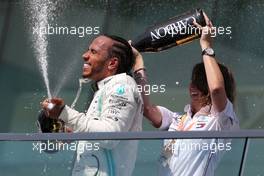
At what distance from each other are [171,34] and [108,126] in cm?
59

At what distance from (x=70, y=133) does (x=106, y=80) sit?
0.72ft

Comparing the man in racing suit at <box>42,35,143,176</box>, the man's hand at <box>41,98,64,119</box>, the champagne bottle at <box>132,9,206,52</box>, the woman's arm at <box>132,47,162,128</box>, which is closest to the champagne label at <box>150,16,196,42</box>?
the champagne bottle at <box>132,9,206,52</box>

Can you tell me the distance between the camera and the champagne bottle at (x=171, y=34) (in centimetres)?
383

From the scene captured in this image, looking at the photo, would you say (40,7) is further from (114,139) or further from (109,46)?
(114,139)

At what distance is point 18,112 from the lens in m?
4.53

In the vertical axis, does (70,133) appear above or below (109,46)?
below

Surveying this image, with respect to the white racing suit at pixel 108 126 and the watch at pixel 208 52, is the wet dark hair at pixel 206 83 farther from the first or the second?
the white racing suit at pixel 108 126

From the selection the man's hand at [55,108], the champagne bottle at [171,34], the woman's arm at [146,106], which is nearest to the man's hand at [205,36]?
the champagne bottle at [171,34]

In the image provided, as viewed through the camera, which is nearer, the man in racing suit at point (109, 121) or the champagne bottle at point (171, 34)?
the man in racing suit at point (109, 121)

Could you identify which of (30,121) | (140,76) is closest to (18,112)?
(30,121)

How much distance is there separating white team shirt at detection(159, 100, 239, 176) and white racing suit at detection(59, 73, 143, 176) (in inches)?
4.4

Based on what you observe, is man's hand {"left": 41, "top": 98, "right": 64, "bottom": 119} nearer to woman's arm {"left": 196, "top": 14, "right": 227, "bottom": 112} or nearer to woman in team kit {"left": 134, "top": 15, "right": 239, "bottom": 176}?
woman in team kit {"left": 134, "top": 15, "right": 239, "bottom": 176}

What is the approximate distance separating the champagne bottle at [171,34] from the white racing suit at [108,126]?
446 mm

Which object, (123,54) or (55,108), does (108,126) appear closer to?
(55,108)
